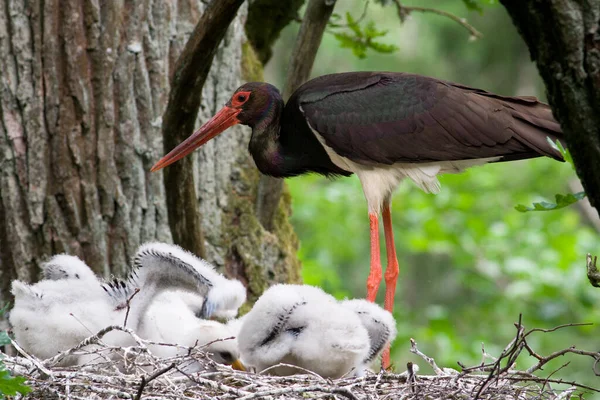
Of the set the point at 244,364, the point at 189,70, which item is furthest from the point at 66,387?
the point at 189,70

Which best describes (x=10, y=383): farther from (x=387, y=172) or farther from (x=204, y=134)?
(x=387, y=172)

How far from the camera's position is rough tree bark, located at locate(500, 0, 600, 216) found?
1.79m

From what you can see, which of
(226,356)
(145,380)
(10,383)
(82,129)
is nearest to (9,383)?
(10,383)

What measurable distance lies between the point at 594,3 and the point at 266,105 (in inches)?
126

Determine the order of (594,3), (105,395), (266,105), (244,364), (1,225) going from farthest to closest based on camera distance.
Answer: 1. (266,105)
2. (1,225)
3. (244,364)
4. (105,395)
5. (594,3)

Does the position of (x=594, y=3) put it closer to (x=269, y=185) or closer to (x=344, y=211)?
(x=269, y=185)

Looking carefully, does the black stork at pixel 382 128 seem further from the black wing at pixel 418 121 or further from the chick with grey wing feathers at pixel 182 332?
the chick with grey wing feathers at pixel 182 332

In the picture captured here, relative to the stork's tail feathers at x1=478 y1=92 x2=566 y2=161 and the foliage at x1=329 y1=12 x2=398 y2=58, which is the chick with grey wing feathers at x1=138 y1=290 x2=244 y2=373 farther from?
the foliage at x1=329 y1=12 x2=398 y2=58

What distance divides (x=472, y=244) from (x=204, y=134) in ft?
19.4

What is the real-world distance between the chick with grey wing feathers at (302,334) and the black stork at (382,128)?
1363 millimetres

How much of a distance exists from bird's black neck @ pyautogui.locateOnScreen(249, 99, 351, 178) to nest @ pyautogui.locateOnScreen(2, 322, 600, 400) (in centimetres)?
181

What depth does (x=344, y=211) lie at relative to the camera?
10328 millimetres

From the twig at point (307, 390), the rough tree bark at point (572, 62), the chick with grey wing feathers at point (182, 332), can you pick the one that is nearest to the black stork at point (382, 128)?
the chick with grey wing feathers at point (182, 332)

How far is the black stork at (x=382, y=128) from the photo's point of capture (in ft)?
15.2
